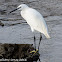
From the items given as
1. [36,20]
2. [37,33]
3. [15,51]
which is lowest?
[37,33]

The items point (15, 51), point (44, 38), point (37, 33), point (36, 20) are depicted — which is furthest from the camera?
point (37, 33)

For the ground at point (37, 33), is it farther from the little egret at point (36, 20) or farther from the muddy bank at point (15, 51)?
the little egret at point (36, 20)

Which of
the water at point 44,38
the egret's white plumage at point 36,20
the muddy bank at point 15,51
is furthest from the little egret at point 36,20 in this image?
the water at point 44,38

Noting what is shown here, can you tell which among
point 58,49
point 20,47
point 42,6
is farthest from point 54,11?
point 20,47

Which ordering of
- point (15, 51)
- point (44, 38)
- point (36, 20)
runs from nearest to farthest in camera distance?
1. point (15, 51)
2. point (36, 20)
3. point (44, 38)

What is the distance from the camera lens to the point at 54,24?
12039mm

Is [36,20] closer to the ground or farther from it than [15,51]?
farther from it

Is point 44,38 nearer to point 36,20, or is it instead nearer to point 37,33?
point 37,33

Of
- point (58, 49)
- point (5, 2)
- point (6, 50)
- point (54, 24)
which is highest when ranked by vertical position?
point (6, 50)

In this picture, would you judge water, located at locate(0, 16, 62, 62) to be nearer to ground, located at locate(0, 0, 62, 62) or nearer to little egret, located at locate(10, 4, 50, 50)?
ground, located at locate(0, 0, 62, 62)

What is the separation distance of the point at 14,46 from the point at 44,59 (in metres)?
1.01

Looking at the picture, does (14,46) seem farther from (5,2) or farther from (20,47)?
(5,2)

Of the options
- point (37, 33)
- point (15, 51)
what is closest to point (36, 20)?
point (15, 51)

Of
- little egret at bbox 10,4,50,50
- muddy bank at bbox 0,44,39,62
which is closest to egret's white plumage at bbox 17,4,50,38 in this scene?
Result: little egret at bbox 10,4,50,50
